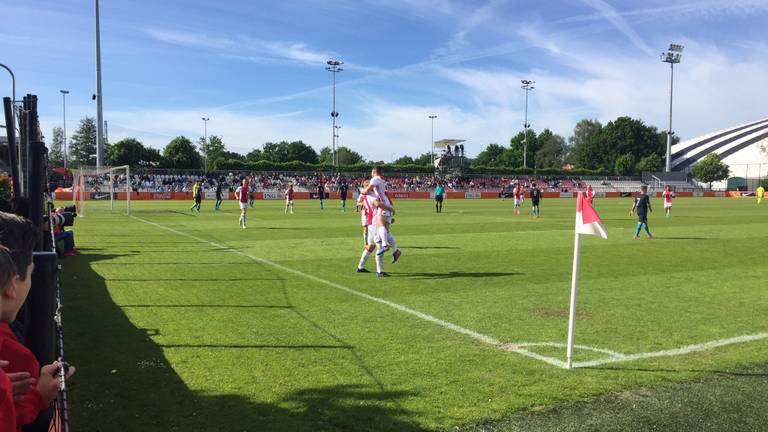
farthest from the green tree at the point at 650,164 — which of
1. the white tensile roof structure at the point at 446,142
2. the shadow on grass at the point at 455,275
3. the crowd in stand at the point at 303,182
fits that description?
the shadow on grass at the point at 455,275

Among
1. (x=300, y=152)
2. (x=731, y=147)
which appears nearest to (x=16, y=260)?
(x=300, y=152)

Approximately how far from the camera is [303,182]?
2484 inches

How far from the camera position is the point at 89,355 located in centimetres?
595

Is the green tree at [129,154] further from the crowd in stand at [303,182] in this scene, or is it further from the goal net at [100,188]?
the goal net at [100,188]

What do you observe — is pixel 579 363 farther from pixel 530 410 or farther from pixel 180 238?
pixel 180 238

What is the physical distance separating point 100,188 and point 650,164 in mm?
108903

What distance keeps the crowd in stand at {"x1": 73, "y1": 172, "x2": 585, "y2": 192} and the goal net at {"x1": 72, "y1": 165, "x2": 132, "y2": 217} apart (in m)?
0.10

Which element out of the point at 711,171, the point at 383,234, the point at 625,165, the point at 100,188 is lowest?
the point at 383,234

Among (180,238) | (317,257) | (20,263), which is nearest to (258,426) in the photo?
(20,263)

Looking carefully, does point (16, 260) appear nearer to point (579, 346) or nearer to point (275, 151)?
point (579, 346)

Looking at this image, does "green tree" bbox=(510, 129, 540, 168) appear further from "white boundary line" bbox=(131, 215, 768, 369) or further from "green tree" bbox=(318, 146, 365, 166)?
"white boundary line" bbox=(131, 215, 768, 369)

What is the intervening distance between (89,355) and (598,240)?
1592cm

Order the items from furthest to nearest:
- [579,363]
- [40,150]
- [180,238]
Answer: [180,238] → [579,363] → [40,150]

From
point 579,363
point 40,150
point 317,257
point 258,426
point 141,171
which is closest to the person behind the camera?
point 40,150
